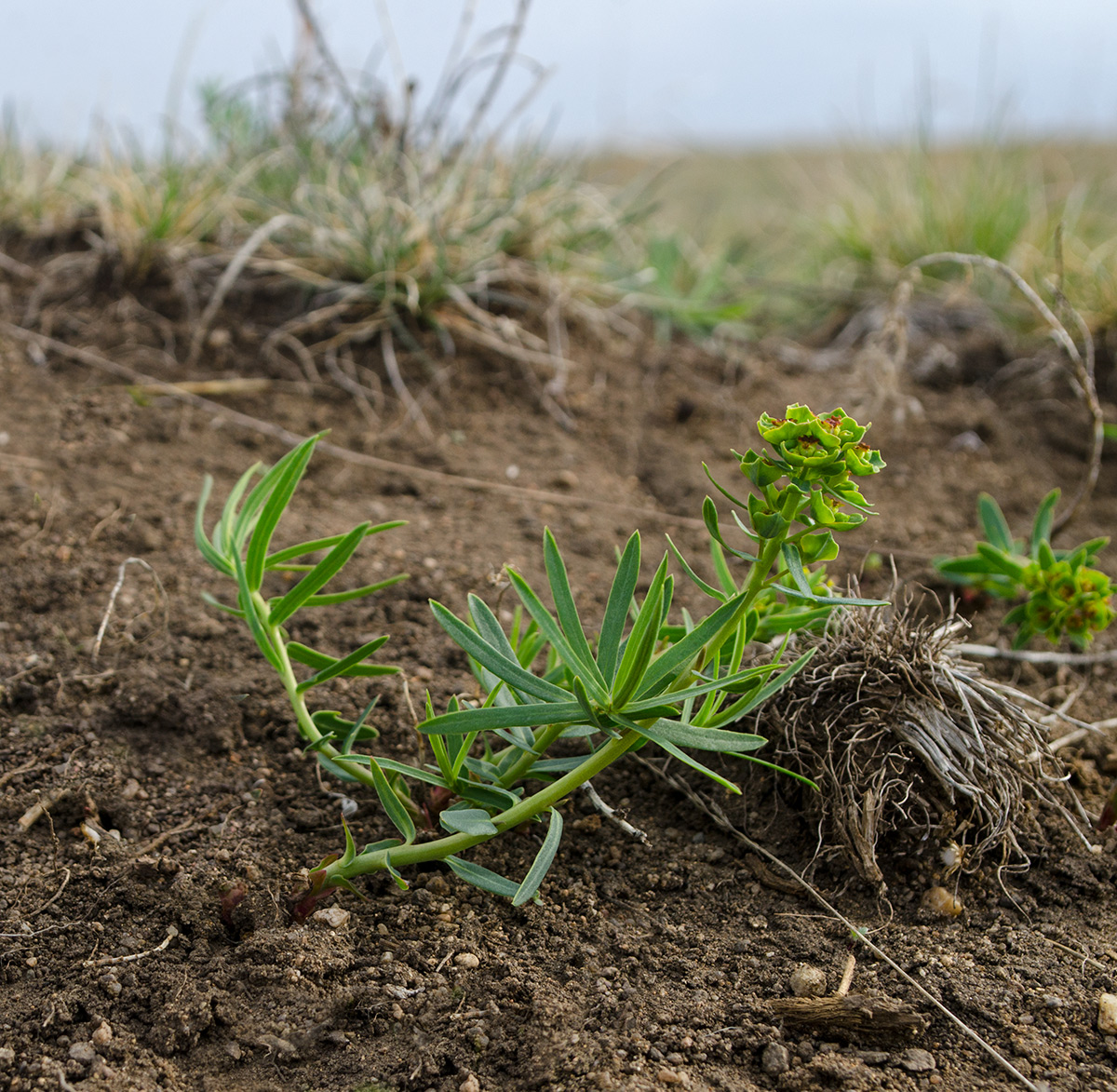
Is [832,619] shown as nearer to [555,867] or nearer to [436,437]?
[555,867]

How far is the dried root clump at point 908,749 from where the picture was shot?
1.50 meters

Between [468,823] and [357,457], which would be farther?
[357,457]

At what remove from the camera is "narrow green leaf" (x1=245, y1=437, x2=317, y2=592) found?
1473mm

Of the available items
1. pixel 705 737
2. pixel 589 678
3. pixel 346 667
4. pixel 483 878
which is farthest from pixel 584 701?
pixel 346 667

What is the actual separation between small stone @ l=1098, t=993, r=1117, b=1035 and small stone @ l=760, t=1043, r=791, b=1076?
0.41 m

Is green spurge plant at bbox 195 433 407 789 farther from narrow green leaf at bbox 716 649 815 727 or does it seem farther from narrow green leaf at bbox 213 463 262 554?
narrow green leaf at bbox 716 649 815 727

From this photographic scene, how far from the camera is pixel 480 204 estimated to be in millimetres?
3197

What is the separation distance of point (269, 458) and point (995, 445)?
6.85 ft

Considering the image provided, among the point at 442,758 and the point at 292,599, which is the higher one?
the point at 292,599

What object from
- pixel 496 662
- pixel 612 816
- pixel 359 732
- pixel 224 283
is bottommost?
pixel 612 816

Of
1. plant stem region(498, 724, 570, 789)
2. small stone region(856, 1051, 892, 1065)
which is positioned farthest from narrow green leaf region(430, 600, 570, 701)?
small stone region(856, 1051, 892, 1065)

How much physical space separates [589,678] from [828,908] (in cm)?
53

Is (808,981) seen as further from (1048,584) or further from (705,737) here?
(1048,584)

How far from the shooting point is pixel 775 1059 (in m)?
1.21
